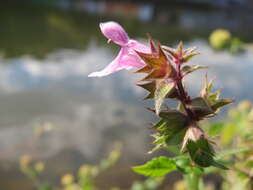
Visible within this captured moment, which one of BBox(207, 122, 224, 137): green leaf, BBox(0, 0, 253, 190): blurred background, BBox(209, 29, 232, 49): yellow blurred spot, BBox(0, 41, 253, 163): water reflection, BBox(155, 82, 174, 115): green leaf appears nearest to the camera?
BBox(155, 82, 174, 115): green leaf

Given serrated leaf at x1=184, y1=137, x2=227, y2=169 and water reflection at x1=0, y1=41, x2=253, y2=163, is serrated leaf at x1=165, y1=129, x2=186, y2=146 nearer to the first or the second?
serrated leaf at x1=184, y1=137, x2=227, y2=169

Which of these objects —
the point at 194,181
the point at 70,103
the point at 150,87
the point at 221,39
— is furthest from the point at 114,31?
the point at 70,103

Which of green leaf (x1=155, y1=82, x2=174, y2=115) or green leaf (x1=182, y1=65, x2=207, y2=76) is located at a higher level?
green leaf (x1=182, y1=65, x2=207, y2=76)

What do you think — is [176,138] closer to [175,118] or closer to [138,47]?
[175,118]

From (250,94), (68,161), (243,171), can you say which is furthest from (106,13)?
(243,171)

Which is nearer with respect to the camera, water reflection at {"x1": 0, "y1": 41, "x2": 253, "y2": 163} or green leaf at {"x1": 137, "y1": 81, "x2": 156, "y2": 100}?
green leaf at {"x1": 137, "y1": 81, "x2": 156, "y2": 100}

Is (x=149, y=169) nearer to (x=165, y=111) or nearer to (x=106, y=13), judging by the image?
(x=165, y=111)

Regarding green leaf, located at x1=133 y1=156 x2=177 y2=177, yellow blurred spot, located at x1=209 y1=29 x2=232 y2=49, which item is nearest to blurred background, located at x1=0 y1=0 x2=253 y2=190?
yellow blurred spot, located at x1=209 y1=29 x2=232 y2=49
